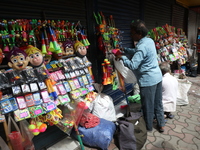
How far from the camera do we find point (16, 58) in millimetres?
1645

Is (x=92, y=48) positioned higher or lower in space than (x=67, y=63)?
higher

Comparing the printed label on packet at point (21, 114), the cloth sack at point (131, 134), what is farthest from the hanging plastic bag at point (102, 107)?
the printed label on packet at point (21, 114)

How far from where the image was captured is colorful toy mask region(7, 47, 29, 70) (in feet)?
5.37

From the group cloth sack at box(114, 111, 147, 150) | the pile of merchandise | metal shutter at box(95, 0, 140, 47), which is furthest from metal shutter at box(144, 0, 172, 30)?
cloth sack at box(114, 111, 147, 150)

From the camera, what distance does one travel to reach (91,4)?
2.75m

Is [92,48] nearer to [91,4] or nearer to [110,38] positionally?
[110,38]

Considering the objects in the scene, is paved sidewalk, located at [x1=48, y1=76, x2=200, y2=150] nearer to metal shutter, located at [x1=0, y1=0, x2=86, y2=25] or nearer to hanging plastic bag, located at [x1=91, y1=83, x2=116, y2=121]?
hanging plastic bag, located at [x1=91, y1=83, x2=116, y2=121]

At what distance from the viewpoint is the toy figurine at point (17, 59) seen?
1638 mm

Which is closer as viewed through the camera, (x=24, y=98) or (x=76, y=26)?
(x=24, y=98)

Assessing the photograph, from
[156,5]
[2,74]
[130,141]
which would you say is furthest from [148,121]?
[156,5]

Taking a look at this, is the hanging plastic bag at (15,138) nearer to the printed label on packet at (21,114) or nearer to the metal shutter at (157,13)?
the printed label on packet at (21,114)

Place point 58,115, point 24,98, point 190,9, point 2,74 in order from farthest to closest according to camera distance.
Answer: point 190,9 < point 58,115 < point 24,98 < point 2,74

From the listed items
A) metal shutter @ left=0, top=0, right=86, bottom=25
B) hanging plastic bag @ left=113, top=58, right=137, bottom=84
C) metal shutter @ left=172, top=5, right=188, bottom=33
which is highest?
metal shutter @ left=172, top=5, right=188, bottom=33

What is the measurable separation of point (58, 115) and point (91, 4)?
2.00 metres
